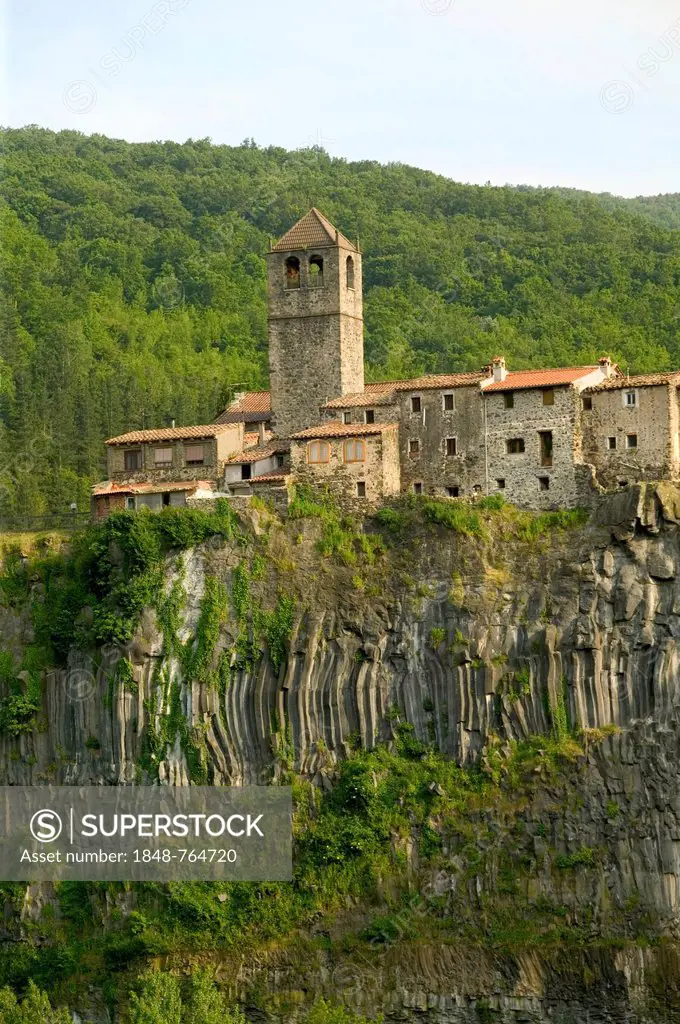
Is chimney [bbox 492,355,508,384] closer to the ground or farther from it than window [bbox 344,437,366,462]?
farther from it

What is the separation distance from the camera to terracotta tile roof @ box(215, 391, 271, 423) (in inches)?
3415

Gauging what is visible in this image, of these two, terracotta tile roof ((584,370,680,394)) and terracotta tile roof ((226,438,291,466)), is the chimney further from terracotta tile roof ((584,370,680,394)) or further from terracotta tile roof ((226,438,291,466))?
terracotta tile roof ((226,438,291,466))

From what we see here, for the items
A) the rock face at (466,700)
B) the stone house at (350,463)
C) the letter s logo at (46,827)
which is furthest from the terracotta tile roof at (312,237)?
the letter s logo at (46,827)

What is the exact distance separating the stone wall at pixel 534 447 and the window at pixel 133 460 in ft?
42.5

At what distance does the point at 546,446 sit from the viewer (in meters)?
80.8

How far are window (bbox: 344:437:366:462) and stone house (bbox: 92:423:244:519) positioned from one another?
456 centimetres

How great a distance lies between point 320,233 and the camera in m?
86.8

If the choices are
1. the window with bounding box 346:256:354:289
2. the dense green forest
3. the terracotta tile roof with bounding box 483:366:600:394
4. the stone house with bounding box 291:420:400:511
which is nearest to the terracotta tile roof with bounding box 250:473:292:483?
the stone house with bounding box 291:420:400:511

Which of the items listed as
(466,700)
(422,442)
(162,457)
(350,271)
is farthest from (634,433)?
(162,457)

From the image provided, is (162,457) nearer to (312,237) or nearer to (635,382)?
(312,237)

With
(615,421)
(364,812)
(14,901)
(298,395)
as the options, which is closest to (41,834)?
(14,901)

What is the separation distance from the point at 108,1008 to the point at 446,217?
8740 cm

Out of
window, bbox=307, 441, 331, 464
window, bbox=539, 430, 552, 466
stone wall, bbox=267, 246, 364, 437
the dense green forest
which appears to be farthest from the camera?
the dense green forest

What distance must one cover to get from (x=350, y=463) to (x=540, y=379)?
7.43 meters
